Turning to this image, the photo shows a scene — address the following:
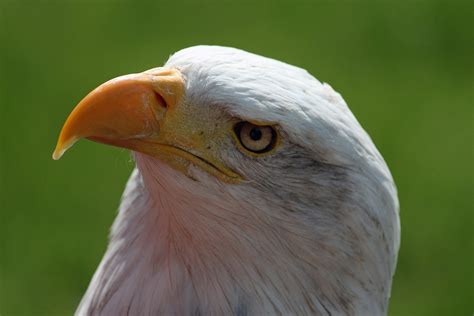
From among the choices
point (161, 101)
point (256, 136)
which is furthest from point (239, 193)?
point (161, 101)

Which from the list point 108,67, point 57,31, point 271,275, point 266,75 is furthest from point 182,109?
point 57,31

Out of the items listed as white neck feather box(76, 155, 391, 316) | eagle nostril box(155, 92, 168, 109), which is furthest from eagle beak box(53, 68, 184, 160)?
white neck feather box(76, 155, 391, 316)

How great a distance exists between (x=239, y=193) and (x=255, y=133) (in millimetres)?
187

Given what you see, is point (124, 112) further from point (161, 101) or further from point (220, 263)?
point (220, 263)

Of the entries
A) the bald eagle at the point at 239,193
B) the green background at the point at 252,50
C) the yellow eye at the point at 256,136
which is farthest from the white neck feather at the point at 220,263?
the green background at the point at 252,50

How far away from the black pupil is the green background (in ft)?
9.34

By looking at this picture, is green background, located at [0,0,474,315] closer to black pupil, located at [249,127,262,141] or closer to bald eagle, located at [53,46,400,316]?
bald eagle, located at [53,46,400,316]

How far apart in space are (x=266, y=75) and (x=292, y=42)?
4.54 meters

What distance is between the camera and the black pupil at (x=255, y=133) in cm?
275

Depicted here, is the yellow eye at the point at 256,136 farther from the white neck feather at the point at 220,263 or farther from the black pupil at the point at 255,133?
the white neck feather at the point at 220,263

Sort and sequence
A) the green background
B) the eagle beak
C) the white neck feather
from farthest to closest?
the green background → the white neck feather → the eagle beak

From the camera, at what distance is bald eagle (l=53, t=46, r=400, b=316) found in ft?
8.95

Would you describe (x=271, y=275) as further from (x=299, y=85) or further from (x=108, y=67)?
(x=108, y=67)

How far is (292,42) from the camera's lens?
7.26 m
